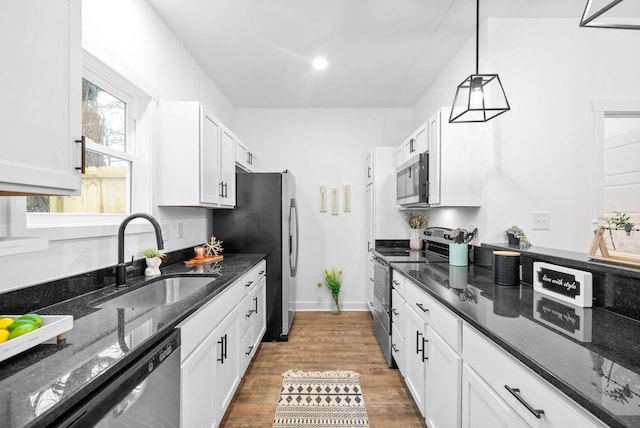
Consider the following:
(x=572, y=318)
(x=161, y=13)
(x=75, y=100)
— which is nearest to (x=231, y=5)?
(x=161, y=13)

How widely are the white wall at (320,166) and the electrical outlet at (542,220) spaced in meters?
2.26

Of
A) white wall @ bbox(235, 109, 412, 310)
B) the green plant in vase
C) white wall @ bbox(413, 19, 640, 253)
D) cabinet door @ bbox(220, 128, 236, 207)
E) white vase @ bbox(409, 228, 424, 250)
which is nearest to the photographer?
white wall @ bbox(413, 19, 640, 253)

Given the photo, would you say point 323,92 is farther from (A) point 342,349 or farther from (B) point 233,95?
(A) point 342,349

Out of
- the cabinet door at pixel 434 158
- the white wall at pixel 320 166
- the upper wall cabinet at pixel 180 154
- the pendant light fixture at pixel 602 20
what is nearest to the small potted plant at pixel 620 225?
the pendant light fixture at pixel 602 20

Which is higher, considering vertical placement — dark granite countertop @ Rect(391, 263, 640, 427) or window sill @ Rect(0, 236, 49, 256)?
window sill @ Rect(0, 236, 49, 256)

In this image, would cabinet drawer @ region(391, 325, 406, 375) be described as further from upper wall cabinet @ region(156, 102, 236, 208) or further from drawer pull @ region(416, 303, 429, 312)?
upper wall cabinet @ region(156, 102, 236, 208)

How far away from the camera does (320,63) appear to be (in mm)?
3051

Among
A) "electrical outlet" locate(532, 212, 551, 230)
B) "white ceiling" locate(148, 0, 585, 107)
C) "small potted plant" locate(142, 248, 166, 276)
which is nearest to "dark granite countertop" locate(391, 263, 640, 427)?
"electrical outlet" locate(532, 212, 551, 230)

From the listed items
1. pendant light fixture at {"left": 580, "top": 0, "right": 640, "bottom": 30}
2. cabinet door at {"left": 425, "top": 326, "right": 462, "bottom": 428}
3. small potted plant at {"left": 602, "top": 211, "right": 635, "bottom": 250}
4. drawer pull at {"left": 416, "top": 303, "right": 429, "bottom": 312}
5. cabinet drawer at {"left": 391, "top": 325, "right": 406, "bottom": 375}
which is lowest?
cabinet drawer at {"left": 391, "top": 325, "right": 406, "bottom": 375}

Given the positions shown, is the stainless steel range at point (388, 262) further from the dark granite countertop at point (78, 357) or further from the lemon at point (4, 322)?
the lemon at point (4, 322)

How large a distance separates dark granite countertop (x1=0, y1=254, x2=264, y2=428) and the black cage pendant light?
1840 millimetres

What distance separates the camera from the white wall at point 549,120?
2287mm

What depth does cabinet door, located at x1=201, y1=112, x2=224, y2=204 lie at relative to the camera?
242 centimetres

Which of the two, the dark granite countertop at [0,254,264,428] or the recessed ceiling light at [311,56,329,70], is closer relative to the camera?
the dark granite countertop at [0,254,264,428]
